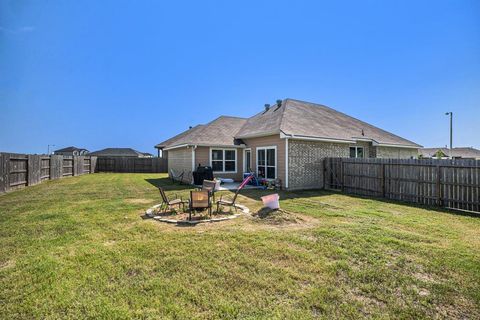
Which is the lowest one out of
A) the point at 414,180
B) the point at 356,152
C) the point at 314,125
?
the point at 414,180

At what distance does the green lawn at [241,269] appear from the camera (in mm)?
2768

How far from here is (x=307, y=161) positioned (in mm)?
13172

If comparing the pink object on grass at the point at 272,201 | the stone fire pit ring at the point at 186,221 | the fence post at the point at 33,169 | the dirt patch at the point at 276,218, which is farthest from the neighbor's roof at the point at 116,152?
the dirt patch at the point at 276,218

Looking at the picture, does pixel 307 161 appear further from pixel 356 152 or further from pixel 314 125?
pixel 356 152

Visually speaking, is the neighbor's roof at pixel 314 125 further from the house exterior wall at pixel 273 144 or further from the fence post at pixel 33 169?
the fence post at pixel 33 169

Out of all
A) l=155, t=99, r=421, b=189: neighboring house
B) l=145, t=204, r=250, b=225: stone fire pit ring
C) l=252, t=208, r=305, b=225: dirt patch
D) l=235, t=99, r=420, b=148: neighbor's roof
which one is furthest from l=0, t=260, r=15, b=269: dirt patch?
l=235, t=99, r=420, b=148: neighbor's roof

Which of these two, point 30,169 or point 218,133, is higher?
point 218,133

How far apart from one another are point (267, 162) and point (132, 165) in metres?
24.0

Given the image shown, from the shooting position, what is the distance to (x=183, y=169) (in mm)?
18281

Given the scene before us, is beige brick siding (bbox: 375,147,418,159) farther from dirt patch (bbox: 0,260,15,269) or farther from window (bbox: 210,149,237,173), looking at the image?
dirt patch (bbox: 0,260,15,269)

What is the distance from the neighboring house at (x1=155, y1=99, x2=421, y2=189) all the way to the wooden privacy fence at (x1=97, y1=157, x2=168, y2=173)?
1115cm

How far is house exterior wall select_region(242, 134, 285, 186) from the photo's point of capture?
12.9 m

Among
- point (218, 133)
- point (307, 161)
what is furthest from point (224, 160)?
point (307, 161)

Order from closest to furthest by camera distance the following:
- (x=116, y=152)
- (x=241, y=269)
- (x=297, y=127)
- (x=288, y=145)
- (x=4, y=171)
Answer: (x=241, y=269) → (x=4, y=171) → (x=288, y=145) → (x=297, y=127) → (x=116, y=152)
